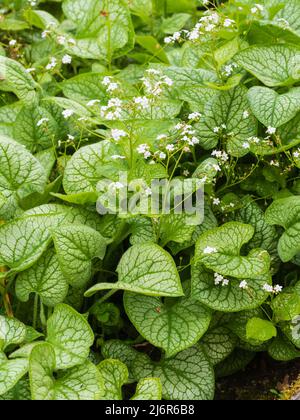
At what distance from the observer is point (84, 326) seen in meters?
2.07

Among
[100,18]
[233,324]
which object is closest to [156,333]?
[233,324]

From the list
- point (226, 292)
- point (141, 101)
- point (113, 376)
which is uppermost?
point (141, 101)

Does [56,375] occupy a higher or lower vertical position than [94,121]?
lower

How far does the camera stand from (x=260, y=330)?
2170mm

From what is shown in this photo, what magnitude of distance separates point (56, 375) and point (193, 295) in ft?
1.62

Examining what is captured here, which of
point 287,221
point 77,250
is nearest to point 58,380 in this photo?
point 77,250

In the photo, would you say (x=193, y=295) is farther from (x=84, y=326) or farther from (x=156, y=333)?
(x=84, y=326)

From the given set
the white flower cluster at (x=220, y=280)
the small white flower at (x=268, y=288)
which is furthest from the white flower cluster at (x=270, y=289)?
the white flower cluster at (x=220, y=280)

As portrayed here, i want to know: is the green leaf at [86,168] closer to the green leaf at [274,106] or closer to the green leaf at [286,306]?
the green leaf at [274,106]

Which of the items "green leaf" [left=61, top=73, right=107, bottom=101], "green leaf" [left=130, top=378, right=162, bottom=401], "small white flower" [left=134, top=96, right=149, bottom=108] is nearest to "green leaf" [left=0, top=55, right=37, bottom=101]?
"green leaf" [left=61, top=73, right=107, bottom=101]

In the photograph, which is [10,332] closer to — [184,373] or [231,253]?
[184,373]

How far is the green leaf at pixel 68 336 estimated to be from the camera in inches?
79.3

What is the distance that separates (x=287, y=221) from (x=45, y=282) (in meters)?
0.79

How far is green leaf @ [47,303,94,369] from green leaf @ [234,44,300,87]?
107 centimetres
